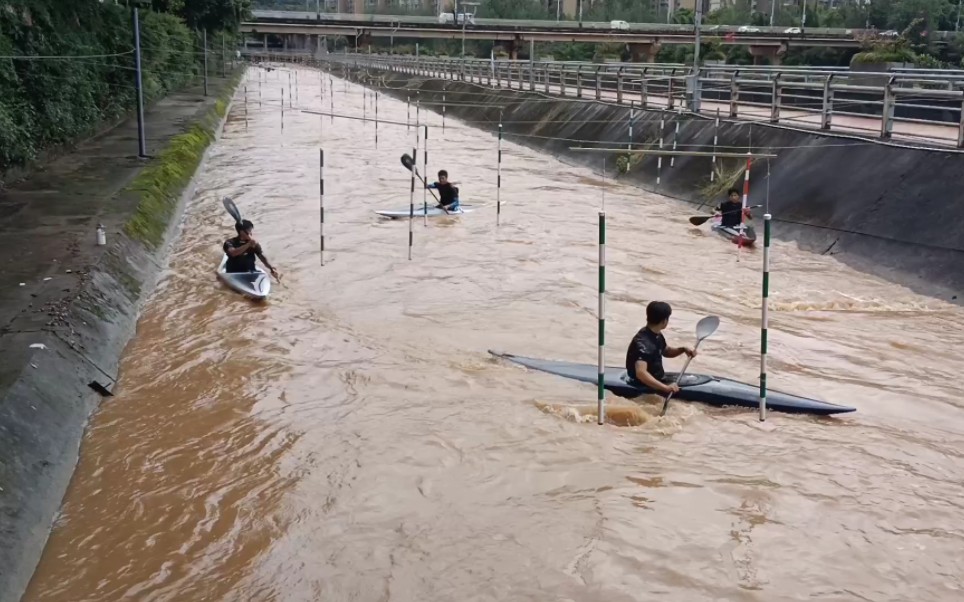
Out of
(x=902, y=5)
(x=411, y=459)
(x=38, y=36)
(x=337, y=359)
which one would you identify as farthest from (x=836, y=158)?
(x=902, y=5)

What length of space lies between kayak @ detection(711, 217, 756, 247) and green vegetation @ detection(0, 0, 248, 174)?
10.9 meters

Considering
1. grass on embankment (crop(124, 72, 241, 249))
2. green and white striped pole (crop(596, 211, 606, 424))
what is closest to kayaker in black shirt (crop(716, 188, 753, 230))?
green and white striped pole (crop(596, 211, 606, 424))

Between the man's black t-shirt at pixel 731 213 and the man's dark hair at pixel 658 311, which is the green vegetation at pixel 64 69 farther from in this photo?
the man's black t-shirt at pixel 731 213

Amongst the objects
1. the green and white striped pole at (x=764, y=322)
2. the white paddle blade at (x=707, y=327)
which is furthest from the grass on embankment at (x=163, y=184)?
the green and white striped pole at (x=764, y=322)

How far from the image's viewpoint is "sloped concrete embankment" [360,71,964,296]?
12.6 metres

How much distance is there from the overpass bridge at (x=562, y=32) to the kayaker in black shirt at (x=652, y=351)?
2367 inches

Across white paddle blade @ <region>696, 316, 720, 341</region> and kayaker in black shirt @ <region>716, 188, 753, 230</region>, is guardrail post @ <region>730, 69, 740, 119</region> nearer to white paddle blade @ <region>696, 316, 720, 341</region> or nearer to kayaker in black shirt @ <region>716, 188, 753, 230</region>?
kayaker in black shirt @ <region>716, 188, 753, 230</region>

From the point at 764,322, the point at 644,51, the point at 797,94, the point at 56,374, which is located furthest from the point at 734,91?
the point at 644,51

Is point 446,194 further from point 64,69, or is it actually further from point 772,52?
point 772,52

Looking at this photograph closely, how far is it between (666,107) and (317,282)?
14.9 metres

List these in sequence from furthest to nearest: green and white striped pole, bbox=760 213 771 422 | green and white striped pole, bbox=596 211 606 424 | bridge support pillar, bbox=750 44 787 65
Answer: bridge support pillar, bbox=750 44 787 65 < green and white striped pole, bbox=760 213 771 422 < green and white striped pole, bbox=596 211 606 424

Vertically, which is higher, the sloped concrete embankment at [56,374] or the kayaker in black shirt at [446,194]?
the kayaker in black shirt at [446,194]

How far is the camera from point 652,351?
8117mm

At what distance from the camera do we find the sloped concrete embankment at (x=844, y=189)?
41.3ft
